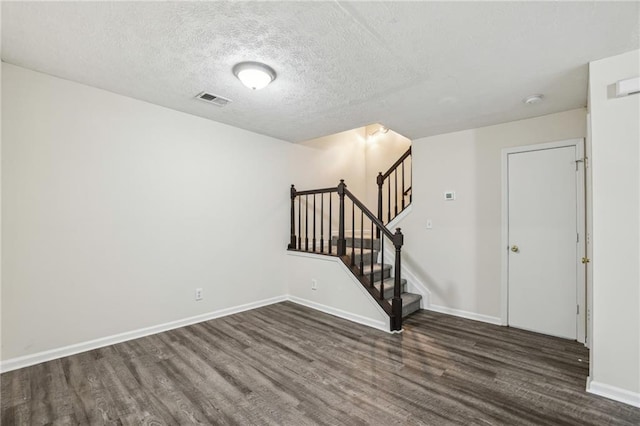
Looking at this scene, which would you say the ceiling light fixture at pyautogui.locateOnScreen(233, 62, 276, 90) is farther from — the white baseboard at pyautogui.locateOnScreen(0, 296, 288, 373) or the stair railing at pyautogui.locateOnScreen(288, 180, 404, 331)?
the white baseboard at pyautogui.locateOnScreen(0, 296, 288, 373)

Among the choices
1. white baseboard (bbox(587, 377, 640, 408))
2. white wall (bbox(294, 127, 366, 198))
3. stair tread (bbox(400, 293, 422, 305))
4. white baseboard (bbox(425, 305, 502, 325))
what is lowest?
white baseboard (bbox(425, 305, 502, 325))

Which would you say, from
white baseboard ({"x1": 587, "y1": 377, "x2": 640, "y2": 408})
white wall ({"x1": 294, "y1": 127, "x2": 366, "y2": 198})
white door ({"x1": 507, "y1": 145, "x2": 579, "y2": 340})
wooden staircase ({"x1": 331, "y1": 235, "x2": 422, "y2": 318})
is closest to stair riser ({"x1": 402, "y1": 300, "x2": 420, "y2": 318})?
wooden staircase ({"x1": 331, "y1": 235, "x2": 422, "y2": 318})

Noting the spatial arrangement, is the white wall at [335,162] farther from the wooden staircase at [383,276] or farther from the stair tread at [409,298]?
the stair tread at [409,298]

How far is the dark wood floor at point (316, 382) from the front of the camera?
1.86 m

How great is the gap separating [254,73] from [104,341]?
2915mm

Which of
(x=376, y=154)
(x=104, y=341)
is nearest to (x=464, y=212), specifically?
(x=376, y=154)

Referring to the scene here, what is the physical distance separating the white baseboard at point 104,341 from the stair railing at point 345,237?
4.54 feet

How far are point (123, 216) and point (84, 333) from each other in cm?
115

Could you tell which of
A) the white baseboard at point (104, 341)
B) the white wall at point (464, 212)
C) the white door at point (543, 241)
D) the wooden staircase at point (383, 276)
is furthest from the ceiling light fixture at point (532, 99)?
the white baseboard at point (104, 341)

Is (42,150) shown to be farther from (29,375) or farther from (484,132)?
(484,132)

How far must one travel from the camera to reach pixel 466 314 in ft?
12.4

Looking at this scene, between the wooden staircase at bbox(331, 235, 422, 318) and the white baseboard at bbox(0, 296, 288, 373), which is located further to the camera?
the wooden staircase at bbox(331, 235, 422, 318)

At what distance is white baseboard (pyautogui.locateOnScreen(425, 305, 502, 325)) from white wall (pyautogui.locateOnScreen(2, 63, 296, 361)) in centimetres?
251

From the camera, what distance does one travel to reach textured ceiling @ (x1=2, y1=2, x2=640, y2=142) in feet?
5.63
